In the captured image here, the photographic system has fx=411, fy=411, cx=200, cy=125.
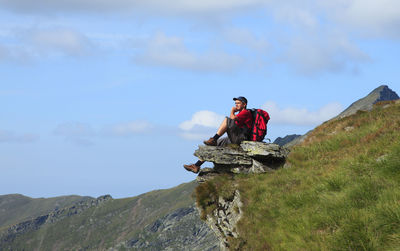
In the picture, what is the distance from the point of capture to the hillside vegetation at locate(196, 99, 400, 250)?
856cm

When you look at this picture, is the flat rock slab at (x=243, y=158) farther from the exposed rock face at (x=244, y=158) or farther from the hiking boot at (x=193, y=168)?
the hiking boot at (x=193, y=168)

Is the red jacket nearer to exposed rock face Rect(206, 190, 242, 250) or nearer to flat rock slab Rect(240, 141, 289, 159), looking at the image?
flat rock slab Rect(240, 141, 289, 159)

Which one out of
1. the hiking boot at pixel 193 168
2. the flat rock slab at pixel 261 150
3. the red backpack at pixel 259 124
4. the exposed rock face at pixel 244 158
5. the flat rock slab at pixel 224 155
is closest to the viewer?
the flat rock slab at pixel 261 150

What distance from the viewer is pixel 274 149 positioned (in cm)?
1653

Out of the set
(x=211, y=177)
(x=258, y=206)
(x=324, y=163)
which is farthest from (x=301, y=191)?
(x=211, y=177)

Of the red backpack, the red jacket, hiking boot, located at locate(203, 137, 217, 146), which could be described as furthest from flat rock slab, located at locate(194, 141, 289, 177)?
the red jacket

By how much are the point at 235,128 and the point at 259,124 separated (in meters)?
1.07

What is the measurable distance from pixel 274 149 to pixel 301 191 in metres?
4.11

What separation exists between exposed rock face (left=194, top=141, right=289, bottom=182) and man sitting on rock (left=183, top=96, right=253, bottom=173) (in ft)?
1.10

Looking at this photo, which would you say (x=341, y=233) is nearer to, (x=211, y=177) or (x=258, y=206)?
(x=258, y=206)

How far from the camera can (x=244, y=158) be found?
16.5 meters

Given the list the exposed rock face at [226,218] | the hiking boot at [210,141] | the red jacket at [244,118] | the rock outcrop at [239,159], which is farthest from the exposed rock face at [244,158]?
the exposed rock face at [226,218]

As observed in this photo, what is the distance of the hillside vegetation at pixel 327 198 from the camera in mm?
8562

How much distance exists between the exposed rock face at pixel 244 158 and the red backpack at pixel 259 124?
1.94 ft
